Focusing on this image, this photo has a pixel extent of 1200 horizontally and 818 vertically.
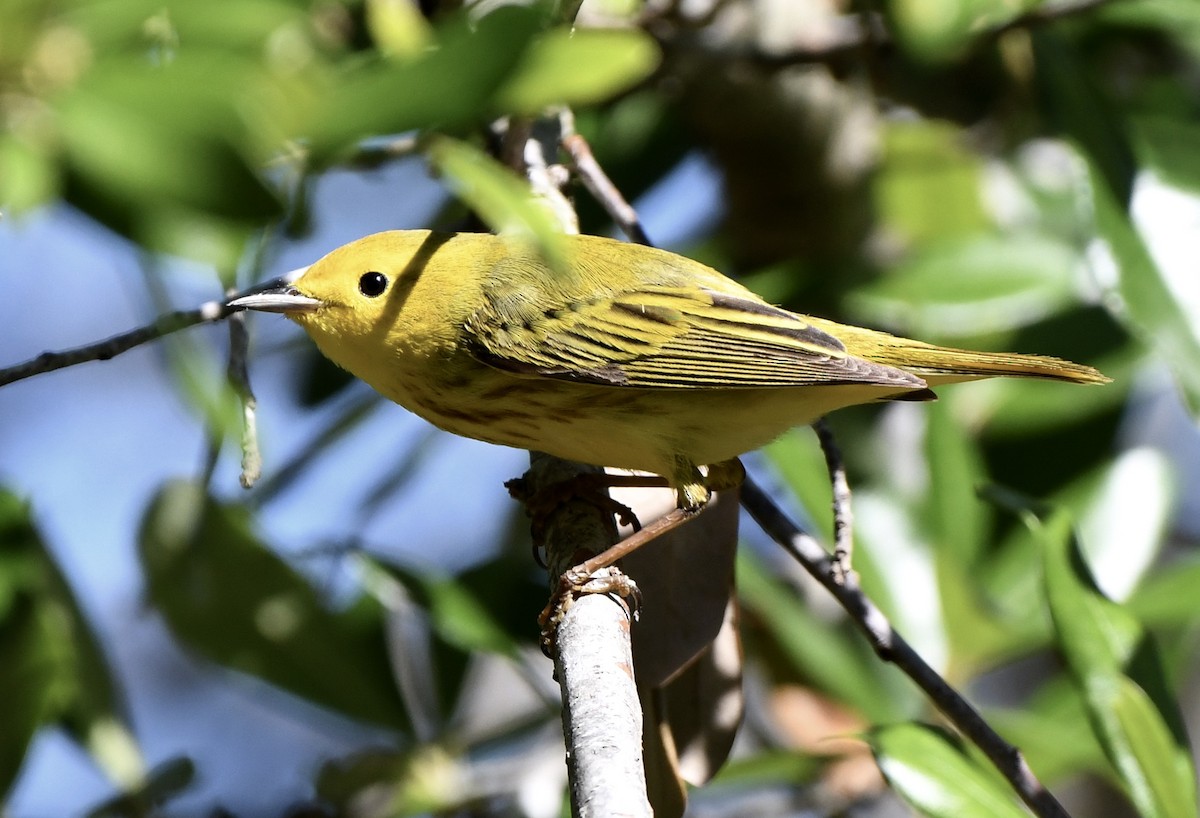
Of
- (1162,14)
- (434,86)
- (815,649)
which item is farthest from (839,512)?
(1162,14)

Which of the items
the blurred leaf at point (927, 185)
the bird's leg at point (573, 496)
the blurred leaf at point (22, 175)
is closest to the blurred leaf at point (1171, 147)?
the blurred leaf at point (927, 185)

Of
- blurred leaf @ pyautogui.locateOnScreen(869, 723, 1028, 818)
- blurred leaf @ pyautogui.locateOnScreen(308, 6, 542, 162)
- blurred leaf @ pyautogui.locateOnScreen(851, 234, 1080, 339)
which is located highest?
blurred leaf @ pyautogui.locateOnScreen(851, 234, 1080, 339)

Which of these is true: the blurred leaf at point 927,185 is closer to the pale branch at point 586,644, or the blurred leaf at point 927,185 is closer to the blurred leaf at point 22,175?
the pale branch at point 586,644

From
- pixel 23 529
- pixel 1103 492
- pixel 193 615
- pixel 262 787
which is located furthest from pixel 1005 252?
pixel 262 787

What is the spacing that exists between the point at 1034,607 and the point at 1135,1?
142 cm

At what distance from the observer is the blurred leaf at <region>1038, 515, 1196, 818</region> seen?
206 cm

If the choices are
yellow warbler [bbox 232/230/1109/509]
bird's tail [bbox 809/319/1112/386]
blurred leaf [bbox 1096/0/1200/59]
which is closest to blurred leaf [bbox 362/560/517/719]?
yellow warbler [bbox 232/230/1109/509]

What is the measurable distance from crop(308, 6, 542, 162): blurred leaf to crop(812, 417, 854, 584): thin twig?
90 cm

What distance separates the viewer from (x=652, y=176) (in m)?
3.45

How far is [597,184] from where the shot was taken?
2.54 meters

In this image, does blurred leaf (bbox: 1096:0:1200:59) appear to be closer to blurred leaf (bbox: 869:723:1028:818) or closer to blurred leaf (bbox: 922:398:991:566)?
blurred leaf (bbox: 922:398:991:566)

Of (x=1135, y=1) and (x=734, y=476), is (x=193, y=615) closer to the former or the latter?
(x=734, y=476)

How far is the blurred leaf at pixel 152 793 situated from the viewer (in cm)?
256

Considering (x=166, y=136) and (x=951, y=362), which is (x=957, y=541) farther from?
(x=166, y=136)
